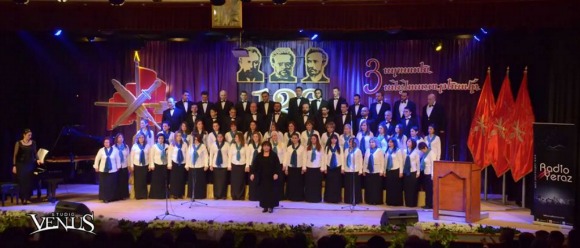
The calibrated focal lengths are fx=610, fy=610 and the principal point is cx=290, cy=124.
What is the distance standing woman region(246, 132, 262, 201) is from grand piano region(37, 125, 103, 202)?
352cm

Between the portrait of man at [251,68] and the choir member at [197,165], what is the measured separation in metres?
2.66

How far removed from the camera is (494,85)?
1430cm

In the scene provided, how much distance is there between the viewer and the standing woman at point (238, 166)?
1356 centimetres

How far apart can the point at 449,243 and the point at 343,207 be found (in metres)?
3.86

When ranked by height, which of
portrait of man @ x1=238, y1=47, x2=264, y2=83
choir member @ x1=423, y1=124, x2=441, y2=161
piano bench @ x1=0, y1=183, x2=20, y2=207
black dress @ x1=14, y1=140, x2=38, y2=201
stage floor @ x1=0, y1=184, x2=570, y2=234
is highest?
portrait of man @ x1=238, y1=47, x2=264, y2=83

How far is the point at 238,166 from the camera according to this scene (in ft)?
44.6

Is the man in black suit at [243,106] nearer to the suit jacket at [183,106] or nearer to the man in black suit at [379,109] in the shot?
the suit jacket at [183,106]

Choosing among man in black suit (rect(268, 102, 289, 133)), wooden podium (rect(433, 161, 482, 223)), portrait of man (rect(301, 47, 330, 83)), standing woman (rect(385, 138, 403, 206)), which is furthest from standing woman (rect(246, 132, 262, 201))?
wooden podium (rect(433, 161, 482, 223))

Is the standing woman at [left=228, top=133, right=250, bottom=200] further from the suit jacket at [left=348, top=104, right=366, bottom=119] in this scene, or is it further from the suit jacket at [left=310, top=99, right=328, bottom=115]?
the suit jacket at [left=348, top=104, right=366, bottom=119]

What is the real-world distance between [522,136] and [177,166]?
7.44 metres

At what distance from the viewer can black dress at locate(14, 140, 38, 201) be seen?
1271 cm

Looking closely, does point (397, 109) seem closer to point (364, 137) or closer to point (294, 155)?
point (364, 137)

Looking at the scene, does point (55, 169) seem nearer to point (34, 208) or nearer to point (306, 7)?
point (34, 208)

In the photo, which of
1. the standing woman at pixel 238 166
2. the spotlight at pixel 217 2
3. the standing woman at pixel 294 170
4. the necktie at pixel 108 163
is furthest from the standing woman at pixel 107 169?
the spotlight at pixel 217 2
